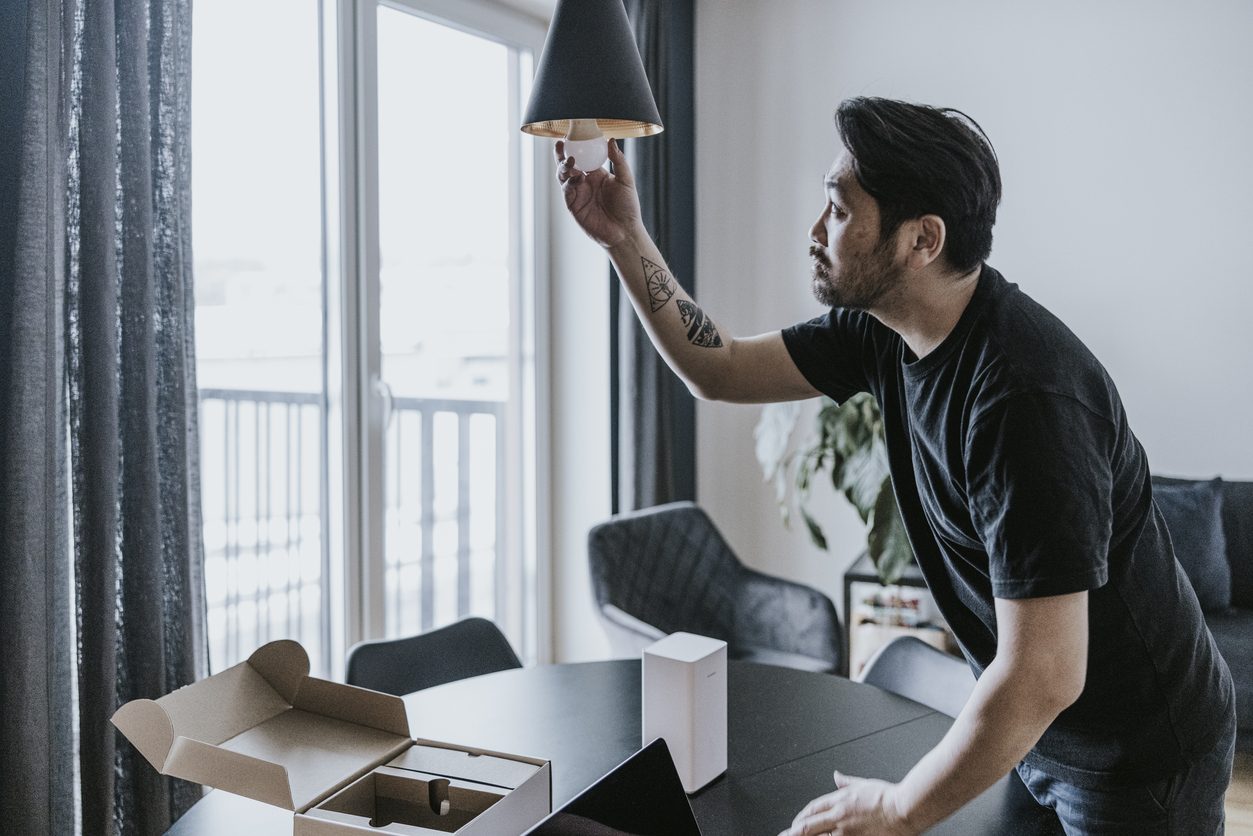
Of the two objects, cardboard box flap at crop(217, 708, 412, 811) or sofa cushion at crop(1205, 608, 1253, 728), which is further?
sofa cushion at crop(1205, 608, 1253, 728)

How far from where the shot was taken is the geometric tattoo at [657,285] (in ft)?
5.08

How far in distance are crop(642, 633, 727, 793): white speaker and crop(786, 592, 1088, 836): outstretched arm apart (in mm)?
269

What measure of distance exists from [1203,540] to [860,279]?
2.41 metres

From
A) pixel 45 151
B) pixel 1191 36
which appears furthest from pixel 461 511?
pixel 1191 36

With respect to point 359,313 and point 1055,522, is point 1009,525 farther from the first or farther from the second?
point 359,313

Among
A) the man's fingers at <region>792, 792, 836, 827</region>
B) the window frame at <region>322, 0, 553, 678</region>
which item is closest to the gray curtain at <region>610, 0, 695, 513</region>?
the window frame at <region>322, 0, 553, 678</region>

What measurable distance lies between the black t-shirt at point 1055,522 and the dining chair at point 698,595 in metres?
1.45

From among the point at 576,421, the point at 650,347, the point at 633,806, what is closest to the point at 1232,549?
the point at 650,347

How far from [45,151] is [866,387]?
154 centimetres

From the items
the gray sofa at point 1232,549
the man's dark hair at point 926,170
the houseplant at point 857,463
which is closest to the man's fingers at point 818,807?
the man's dark hair at point 926,170

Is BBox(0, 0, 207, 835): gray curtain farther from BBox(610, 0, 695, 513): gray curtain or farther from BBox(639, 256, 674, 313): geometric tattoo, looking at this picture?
BBox(610, 0, 695, 513): gray curtain

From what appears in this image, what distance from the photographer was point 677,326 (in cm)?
155

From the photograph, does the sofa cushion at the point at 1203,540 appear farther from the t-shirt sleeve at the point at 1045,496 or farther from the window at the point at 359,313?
the t-shirt sleeve at the point at 1045,496

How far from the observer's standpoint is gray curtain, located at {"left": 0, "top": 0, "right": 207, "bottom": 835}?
179 centimetres
